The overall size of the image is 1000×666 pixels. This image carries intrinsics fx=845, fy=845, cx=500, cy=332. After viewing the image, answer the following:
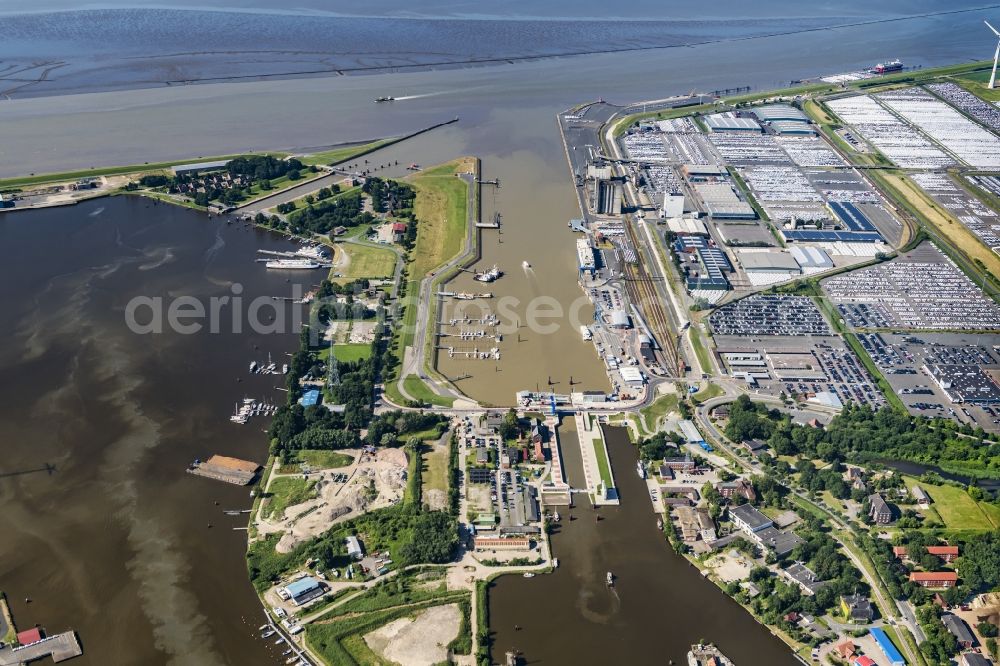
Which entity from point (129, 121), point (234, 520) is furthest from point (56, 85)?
point (234, 520)

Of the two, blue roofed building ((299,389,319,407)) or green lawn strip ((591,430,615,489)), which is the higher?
blue roofed building ((299,389,319,407))

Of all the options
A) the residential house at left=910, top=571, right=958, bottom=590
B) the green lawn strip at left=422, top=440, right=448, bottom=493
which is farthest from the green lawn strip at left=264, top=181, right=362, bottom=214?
the residential house at left=910, top=571, right=958, bottom=590

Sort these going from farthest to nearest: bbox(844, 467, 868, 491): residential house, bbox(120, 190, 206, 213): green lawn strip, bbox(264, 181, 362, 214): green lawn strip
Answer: bbox(120, 190, 206, 213): green lawn strip → bbox(264, 181, 362, 214): green lawn strip → bbox(844, 467, 868, 491): residential house

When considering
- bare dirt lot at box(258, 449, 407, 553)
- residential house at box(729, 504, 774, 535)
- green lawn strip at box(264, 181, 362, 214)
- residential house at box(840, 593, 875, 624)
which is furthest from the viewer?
green lawn strip at box(264, 181, 362, 214)

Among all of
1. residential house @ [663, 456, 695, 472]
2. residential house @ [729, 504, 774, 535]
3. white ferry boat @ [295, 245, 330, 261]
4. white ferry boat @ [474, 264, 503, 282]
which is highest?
white ferry boat @ [295, 245, 330, 261]

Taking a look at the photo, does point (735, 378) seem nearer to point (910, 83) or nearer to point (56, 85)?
point (910, 83)

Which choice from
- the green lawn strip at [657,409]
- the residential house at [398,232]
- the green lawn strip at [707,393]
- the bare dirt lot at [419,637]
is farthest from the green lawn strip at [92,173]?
the bare dirt lot at [419,637]

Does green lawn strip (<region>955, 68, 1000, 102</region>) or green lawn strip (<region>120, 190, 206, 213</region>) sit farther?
green lawn strip (<region>955, 68, 1000, 102</region>)

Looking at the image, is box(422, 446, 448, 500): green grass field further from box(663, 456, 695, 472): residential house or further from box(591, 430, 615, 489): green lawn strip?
box(663, 456, 695, 472): residential house
